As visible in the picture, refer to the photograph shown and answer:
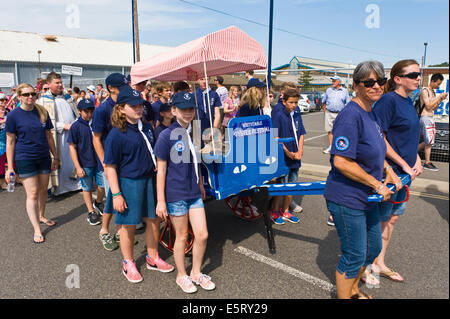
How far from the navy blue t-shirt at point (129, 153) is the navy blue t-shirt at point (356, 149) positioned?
169cm

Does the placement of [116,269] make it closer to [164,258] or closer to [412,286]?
[164,258]

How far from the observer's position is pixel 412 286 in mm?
3004

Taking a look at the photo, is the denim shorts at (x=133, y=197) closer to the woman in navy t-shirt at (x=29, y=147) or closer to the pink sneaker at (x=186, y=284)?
the pink sneaker at (x=186, y=284)

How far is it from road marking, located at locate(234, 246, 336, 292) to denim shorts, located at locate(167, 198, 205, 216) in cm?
114

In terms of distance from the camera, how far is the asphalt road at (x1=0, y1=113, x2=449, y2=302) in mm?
3070

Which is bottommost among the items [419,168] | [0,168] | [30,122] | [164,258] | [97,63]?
[164,258]

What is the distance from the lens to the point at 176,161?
2.92m

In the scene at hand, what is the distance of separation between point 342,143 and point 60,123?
5336 millimetres

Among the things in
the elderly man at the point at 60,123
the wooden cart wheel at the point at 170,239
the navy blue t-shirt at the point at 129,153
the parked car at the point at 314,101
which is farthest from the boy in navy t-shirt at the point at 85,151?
the parked car at the point at 314,101

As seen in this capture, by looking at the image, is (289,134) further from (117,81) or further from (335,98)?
(335,98)

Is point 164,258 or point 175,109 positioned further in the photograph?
point 164,258

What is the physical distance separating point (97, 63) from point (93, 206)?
103ft

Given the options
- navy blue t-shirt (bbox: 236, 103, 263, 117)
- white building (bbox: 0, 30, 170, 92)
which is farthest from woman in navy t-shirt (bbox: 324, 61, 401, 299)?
white building (bbox: 0, 30, 170, 92)

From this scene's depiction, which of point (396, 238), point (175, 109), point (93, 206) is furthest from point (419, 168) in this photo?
point (93, 206)
